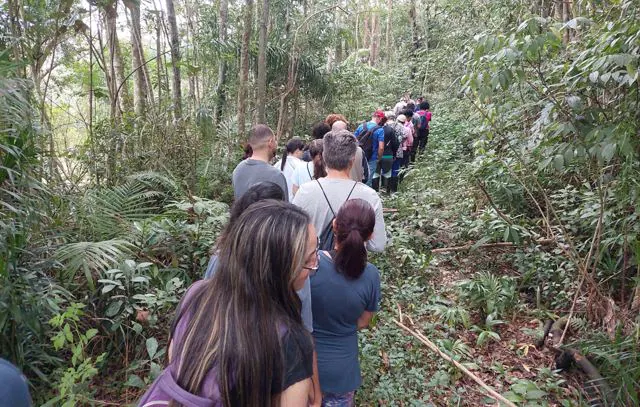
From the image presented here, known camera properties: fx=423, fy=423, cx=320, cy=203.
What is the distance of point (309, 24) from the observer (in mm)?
10141

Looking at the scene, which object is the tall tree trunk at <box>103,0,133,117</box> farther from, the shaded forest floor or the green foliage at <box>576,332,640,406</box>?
the green foliage at <box>576,332,640,406</box>

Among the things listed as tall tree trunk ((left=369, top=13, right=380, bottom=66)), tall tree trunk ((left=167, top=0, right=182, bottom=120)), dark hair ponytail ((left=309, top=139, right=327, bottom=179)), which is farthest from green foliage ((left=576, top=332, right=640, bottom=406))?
tall tree trunk ((left=369, top=13, right=380, bottom=66))

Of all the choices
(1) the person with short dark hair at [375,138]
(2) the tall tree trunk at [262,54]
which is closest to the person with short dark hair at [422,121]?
(1) the person with short dark hair at [375,138]

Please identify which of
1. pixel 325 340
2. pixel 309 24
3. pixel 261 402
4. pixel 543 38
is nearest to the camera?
pixel 261 402

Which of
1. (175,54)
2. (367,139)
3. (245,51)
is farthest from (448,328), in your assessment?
(175,54)

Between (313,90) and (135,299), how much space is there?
338 inches

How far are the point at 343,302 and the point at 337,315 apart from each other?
0.24ft

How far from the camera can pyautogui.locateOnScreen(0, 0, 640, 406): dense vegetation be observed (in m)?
2.59

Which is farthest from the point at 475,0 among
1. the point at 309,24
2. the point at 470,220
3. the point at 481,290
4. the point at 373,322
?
the point at 373,322

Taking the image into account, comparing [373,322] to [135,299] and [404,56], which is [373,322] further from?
[404,56]

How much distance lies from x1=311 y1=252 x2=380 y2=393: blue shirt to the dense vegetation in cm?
96

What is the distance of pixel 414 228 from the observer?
567 centimetres

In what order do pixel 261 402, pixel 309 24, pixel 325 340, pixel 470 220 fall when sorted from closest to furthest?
pixel 261 402, pixel 325 340, pixel 470 220, pixel 309 24

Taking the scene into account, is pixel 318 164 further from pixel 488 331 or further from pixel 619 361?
pixel 619 361
